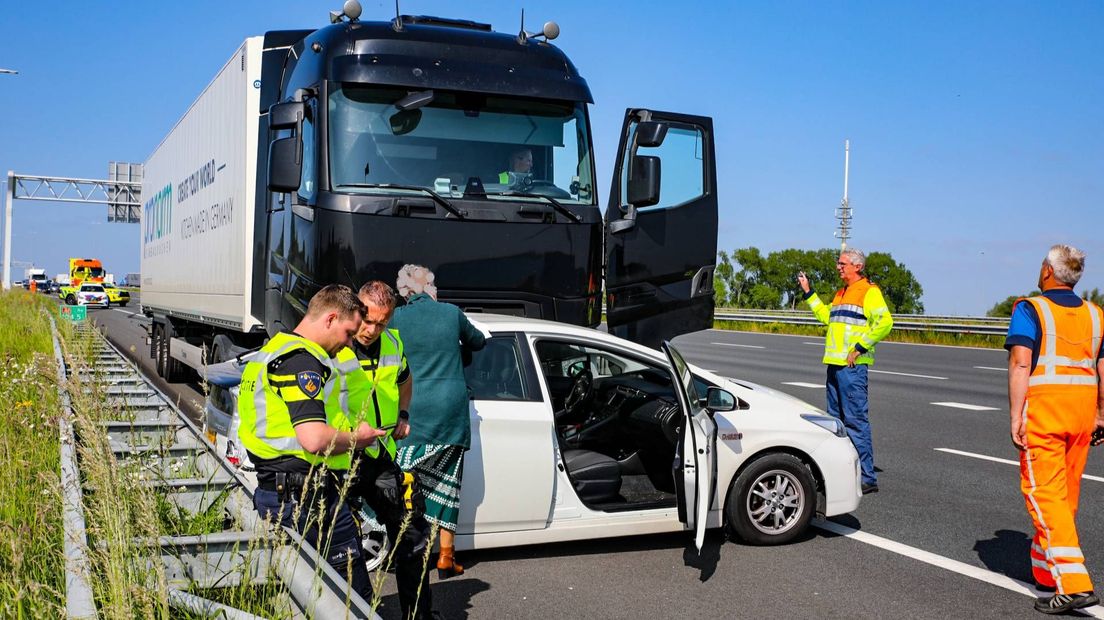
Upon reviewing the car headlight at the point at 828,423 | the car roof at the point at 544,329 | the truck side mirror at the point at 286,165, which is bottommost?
the car headlight at the point at 828,423

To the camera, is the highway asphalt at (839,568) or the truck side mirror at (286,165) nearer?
the highway asphalt at (839,568)

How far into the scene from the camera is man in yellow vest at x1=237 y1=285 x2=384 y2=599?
151 inches

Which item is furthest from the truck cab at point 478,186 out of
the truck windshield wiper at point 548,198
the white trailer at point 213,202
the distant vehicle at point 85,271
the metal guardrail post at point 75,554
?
the distant vehicle at point 85,271

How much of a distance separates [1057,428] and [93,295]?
6684cm

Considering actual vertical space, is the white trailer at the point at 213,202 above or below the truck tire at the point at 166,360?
above

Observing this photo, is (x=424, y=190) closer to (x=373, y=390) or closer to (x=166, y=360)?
(x=373, y=390)

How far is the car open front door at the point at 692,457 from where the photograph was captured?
577cm

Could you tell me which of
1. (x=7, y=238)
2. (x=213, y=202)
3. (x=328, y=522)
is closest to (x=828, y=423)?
(x=328, y=522)

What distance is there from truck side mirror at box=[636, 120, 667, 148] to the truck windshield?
426 mm

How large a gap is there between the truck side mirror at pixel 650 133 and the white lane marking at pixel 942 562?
3107 mm

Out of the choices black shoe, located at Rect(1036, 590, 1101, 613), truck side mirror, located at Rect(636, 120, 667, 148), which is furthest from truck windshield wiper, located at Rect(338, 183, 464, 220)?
black shoe, located at Rect(1036, 590, 1101, 613)

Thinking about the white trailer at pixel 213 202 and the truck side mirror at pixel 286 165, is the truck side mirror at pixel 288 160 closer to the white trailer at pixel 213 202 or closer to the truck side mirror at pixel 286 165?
the truck side mirror at pixel 286 165

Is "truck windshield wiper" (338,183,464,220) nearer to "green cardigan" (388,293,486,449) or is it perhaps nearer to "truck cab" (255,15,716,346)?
"truck cab" (255,15,716,346)

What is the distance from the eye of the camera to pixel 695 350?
26938 millimetres
